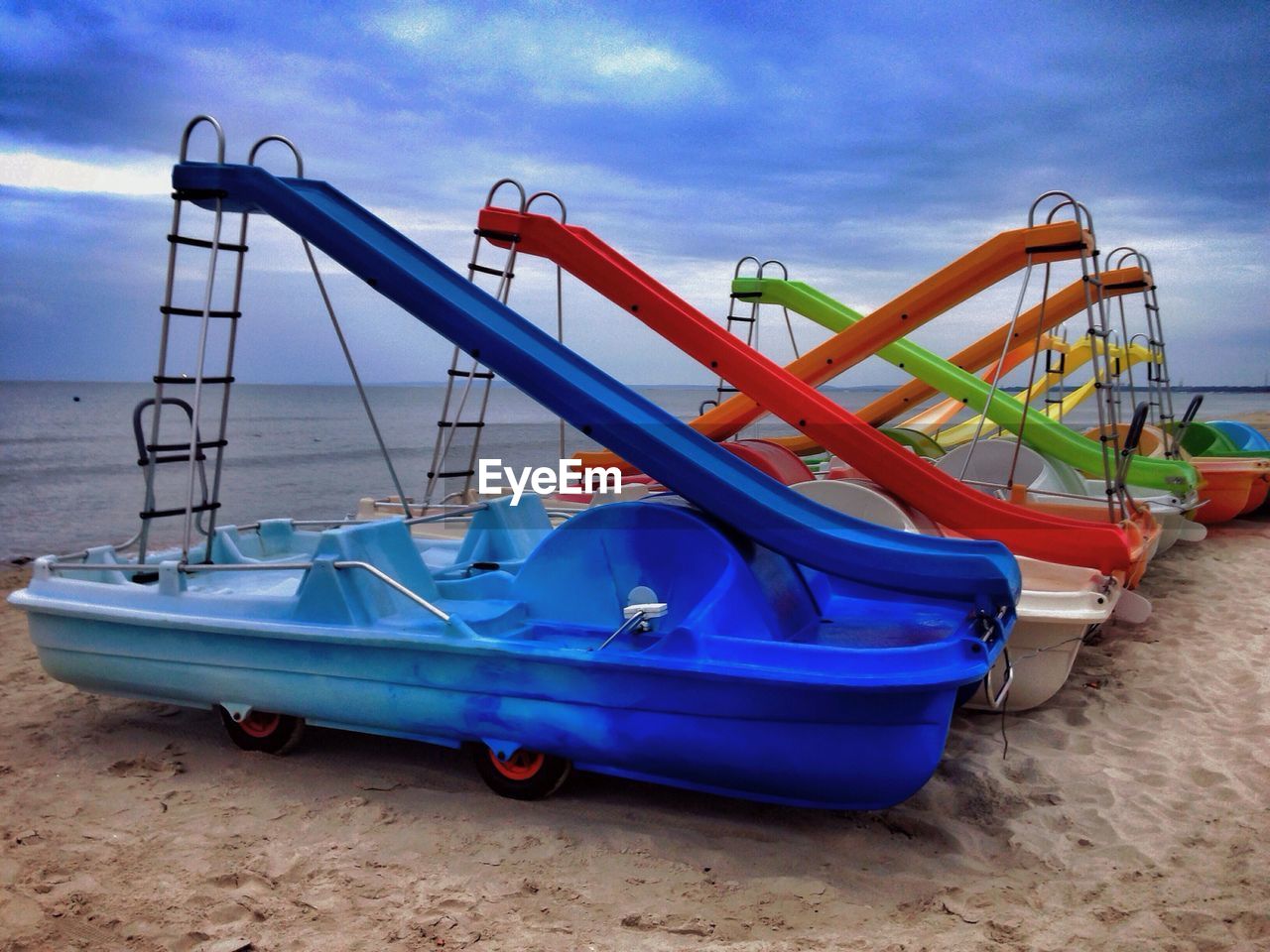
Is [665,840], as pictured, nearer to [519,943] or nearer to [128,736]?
[519,943]

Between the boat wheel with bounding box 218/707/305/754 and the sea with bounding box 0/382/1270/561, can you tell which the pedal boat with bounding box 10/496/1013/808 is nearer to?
the boat wheel with bounding box 218/707/305/754

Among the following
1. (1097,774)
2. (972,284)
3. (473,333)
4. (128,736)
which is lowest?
(128,736)

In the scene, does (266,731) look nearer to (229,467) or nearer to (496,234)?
(496,234)

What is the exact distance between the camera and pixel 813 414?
6176 millimetres

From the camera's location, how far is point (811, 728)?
11.4 ft

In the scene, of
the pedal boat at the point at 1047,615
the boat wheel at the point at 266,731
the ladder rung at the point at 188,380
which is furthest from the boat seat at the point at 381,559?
the pedal boat at the point at 1047,615

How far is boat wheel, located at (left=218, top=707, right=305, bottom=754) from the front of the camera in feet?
14.7

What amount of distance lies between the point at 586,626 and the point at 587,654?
1.72 feet

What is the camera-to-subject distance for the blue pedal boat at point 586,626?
349 cm

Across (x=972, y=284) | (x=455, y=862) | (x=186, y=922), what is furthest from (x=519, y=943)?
(x=972, y=284)

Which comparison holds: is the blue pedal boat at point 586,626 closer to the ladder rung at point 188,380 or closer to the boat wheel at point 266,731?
the boat wheel at point 266,731

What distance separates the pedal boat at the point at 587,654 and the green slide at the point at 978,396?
161 inches

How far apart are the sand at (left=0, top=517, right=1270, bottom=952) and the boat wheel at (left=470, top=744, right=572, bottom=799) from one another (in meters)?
0.06

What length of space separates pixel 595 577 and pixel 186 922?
1.88 metres
